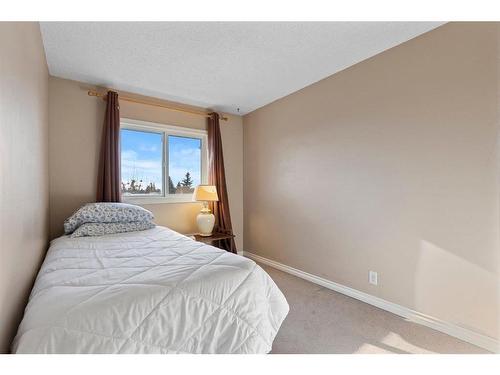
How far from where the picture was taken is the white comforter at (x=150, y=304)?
34.0 inches

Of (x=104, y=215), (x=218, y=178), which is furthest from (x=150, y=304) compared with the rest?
(x=218, y=178)

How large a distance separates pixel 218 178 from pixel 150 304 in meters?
2.68

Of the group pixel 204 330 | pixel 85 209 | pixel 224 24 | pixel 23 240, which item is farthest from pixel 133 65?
pixel 204 330

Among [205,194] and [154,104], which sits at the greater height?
[154,104]

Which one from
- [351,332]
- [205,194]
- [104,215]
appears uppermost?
[205,194]

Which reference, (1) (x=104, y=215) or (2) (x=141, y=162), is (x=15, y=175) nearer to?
(1) (x=104, y=215)

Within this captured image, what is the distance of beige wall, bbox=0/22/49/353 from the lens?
92cm

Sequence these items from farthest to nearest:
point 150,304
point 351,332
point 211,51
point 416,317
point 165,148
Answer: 1. point 165,148
2. point 211,51
3. point 416,317
4. point 351,332
5. point 150,304

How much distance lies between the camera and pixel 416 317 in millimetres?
2010

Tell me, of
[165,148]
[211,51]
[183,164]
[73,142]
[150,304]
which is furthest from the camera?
[183,164]

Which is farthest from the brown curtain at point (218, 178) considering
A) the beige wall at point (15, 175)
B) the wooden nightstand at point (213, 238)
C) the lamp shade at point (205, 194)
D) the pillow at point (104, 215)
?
the beige wall at point (15, 175)

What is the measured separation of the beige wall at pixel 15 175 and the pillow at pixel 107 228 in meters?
0.62

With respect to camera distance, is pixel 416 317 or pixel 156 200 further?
pixel 156 200

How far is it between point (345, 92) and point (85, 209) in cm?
292
